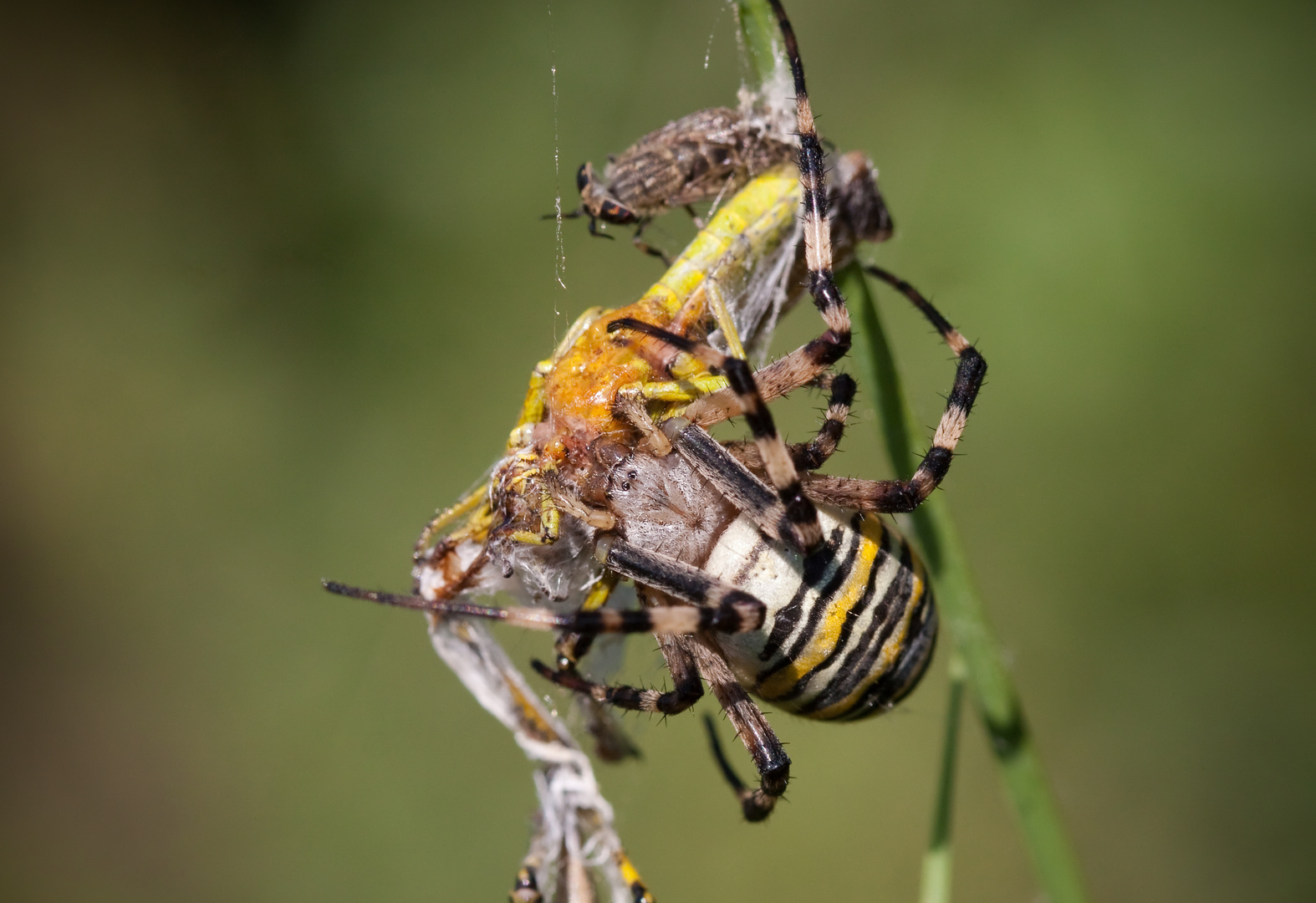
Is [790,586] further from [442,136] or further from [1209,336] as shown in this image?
[442,136]

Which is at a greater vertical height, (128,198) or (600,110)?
(600,110)

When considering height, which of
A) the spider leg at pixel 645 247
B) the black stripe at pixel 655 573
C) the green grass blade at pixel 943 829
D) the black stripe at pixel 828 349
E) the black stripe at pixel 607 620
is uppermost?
the spider leg at pixel 645 247

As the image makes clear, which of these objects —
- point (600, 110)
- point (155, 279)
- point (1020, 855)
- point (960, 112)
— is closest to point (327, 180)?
point (155, 279)

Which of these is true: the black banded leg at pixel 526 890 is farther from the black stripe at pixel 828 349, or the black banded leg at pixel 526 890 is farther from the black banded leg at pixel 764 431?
the black stripe at pixel 828 349

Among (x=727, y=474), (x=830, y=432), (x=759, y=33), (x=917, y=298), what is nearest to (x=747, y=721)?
(x=727, y=474)

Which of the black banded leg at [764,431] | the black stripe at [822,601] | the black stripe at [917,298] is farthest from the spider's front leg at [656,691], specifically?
the black stripe at [917,298]

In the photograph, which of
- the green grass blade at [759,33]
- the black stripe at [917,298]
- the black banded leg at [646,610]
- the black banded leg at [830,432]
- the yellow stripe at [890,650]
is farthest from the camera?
the black stripe at [917,298]
